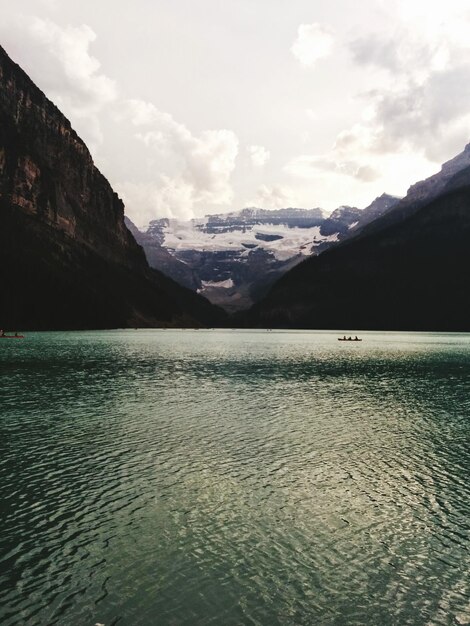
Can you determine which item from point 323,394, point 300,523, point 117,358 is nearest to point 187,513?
point 300,523

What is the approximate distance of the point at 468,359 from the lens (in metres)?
115

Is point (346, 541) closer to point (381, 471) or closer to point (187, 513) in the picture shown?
point (187, 513)

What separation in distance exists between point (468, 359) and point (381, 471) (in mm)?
96136

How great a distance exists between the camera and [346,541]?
778 inches

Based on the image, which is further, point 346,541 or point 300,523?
point 300,523

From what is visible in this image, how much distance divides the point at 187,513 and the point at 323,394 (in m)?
39.9

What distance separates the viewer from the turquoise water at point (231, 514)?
49.8 ft

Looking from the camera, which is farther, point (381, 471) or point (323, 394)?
point (323, 394)

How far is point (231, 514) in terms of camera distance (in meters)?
22.2

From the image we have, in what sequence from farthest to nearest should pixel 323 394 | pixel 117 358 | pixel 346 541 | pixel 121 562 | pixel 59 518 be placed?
pixel 117 358 → pixel 323 394 → pixel 59 518 → pixel 346 541 → pixel 121 562

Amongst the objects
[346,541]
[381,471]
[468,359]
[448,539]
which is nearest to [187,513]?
[346,541]

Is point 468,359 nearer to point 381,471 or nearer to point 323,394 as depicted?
point 323,394

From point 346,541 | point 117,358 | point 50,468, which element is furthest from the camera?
point 117,358

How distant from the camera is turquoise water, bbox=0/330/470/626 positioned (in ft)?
49.8
